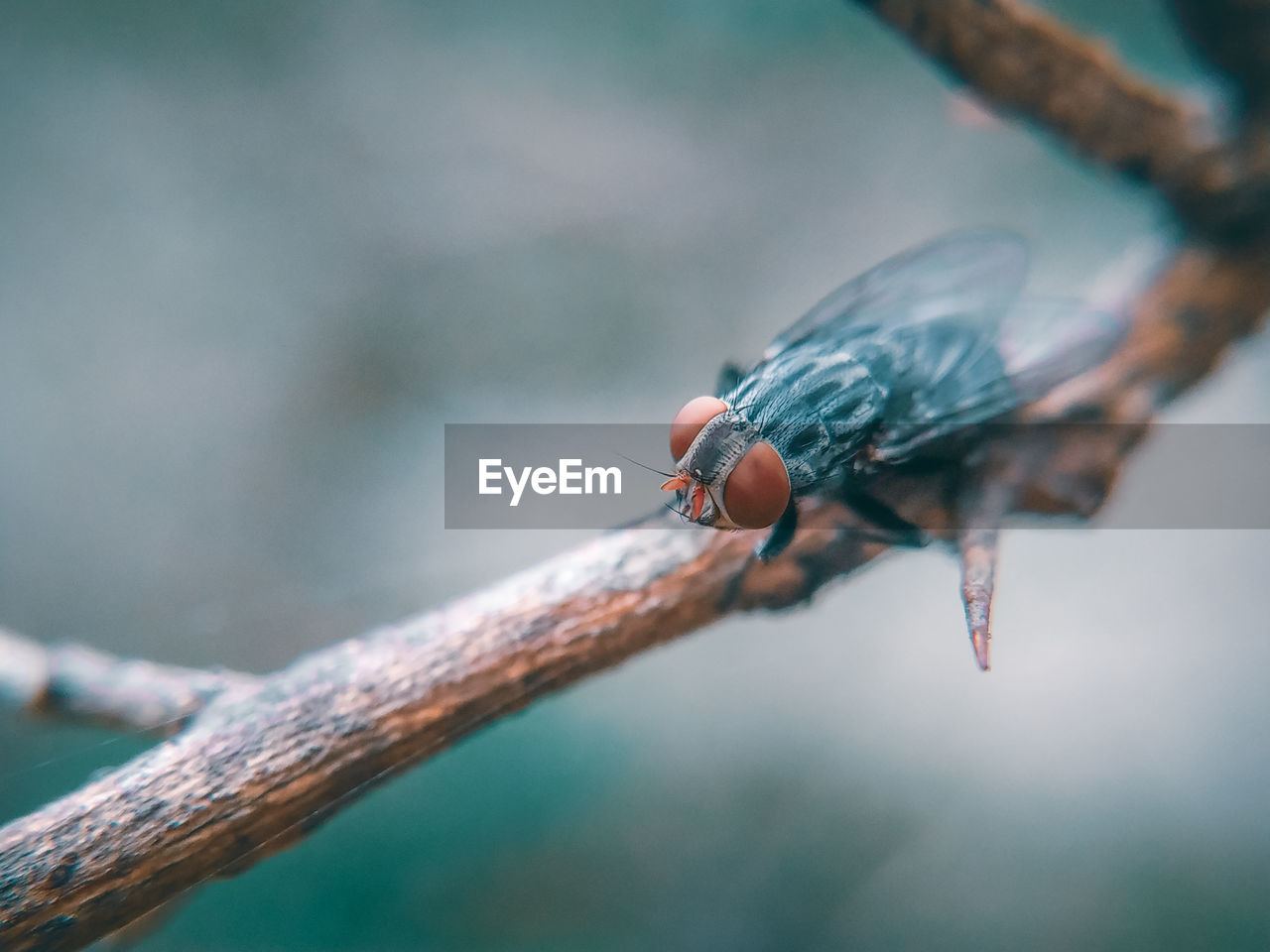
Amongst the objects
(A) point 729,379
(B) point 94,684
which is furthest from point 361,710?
(A) point 729,379

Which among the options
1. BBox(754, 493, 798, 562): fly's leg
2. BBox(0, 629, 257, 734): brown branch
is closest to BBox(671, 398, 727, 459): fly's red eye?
BBox(754, 493, 798, 562): fly's leg

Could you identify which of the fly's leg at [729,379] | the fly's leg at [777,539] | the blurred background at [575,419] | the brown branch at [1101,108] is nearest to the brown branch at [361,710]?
the fly's leg at [777,539]

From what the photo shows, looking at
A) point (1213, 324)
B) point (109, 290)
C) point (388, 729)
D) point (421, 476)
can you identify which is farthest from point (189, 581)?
point (1213, 324)

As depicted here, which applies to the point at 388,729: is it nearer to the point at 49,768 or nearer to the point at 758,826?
the point at 49,768

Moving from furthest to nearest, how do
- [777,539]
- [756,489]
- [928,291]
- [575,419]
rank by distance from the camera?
[575,419]
[928,291]
[777,539]
[756,489]

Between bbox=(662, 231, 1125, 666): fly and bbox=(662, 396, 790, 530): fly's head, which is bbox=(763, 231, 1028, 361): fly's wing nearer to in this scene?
bbox=(662, 231, 1125, 666): fly

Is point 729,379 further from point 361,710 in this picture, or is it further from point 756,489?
point 361,710
